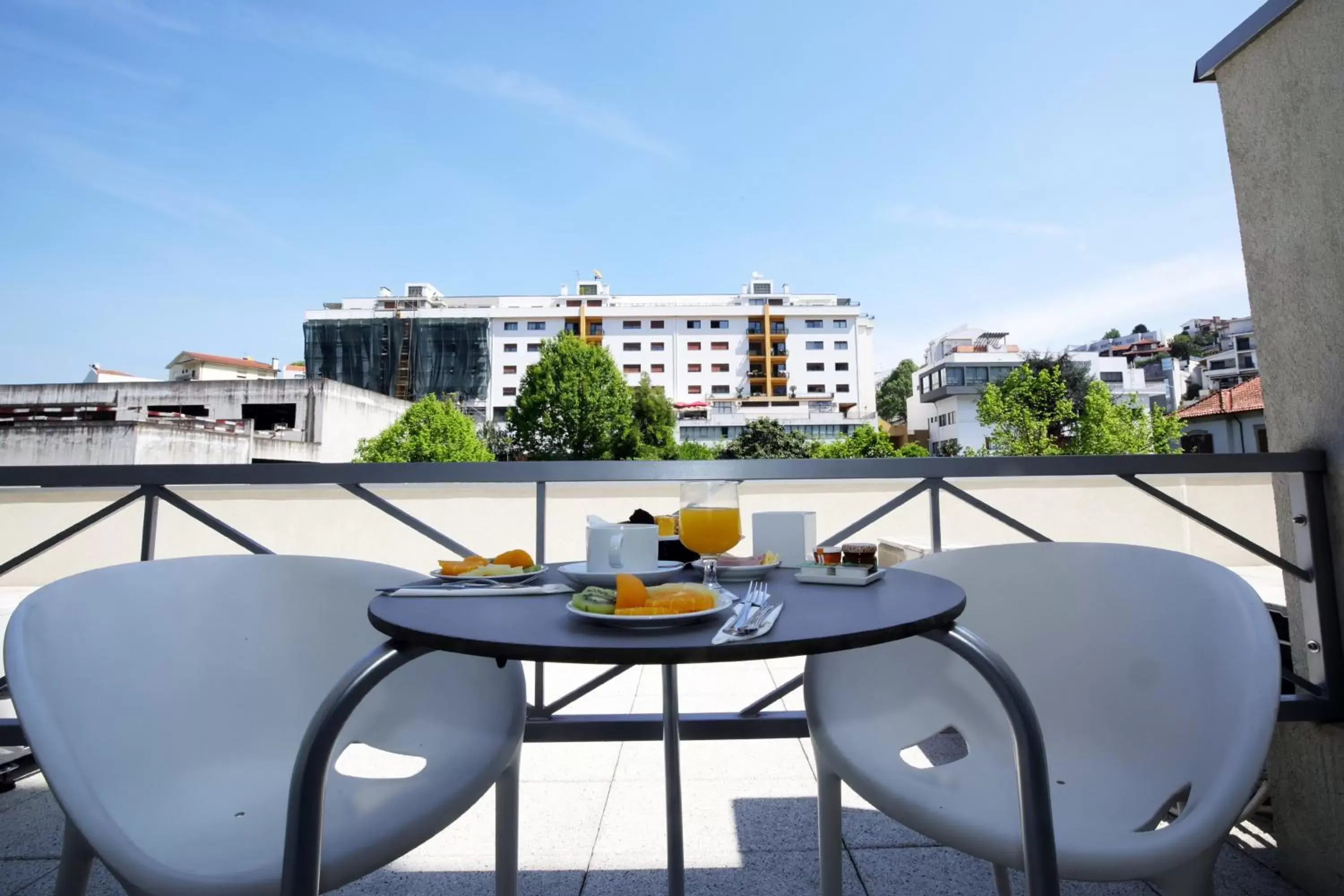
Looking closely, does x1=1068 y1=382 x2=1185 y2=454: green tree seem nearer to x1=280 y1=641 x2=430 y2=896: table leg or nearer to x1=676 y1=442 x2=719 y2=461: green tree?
x1=676 y1=442 x2=719 y2=461: green tree

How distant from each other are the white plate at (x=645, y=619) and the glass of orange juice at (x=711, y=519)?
0.29m

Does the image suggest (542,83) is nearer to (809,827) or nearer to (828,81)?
(828,81)

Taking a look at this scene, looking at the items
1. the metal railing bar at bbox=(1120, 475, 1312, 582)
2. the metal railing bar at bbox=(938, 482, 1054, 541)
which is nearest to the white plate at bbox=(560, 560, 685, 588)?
the metal railing bar at bbox=(938, 482, 1054, 541)

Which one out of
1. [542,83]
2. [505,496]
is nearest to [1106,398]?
[505,496]

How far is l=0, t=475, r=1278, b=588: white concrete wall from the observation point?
6934 mm

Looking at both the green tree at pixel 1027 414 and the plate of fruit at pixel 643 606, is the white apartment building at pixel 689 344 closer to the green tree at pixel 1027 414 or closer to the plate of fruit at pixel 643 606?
the green tree at pixel 1027 414

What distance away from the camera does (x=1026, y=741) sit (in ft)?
1.69

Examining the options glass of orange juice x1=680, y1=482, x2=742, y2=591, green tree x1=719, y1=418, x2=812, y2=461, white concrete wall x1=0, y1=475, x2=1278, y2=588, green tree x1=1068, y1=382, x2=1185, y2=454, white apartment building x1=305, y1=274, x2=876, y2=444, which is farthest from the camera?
white apartment building x1=305, y1=274, x2=876, y2=444

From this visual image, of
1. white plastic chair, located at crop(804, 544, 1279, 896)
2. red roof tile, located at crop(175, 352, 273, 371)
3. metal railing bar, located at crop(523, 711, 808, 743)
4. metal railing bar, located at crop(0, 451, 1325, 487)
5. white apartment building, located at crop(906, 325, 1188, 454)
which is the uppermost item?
red roof tile, located at crop(175, 352, 273, 371)

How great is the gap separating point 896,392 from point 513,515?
38444 mm

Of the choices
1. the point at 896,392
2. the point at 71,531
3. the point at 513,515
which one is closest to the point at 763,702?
the point at 71,531

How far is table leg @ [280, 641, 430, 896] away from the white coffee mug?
24 centimetres

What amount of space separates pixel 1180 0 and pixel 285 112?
1269 inches

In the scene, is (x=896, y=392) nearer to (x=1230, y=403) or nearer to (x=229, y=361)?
(x=1230, y=403)
